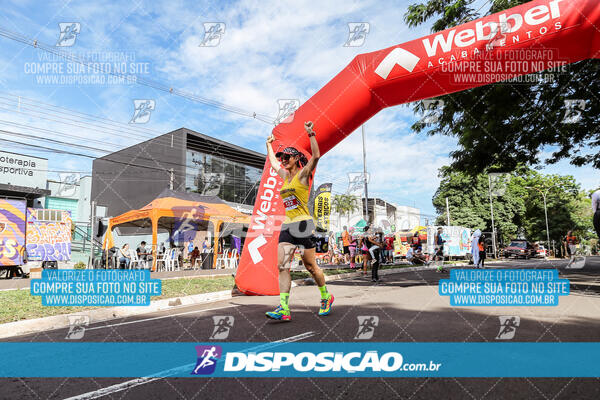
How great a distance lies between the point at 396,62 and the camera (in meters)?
6.88

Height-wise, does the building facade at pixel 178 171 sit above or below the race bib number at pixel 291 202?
above

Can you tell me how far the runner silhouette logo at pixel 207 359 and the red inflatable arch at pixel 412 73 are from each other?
3.32 meters

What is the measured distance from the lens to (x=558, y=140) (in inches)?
511

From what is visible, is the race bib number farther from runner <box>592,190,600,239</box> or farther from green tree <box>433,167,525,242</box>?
green tree <box>433,167,525,242</box>

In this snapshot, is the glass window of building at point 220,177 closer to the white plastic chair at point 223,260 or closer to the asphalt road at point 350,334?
the white plastic chair at point 223,260

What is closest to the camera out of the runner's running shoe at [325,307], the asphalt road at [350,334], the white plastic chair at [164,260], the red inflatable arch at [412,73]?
the asphalt road at [350,334]

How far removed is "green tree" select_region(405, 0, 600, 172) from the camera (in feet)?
36.8

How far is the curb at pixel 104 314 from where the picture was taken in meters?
4.87

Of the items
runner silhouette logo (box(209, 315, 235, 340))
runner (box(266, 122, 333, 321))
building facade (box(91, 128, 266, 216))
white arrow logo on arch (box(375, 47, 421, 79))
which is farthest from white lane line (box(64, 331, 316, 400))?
building facade (box(91, 128, 266, 216))

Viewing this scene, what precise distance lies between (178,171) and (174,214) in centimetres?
1612

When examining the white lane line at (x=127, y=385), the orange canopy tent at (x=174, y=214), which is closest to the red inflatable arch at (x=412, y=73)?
the white lane line at (x=127, y=385)

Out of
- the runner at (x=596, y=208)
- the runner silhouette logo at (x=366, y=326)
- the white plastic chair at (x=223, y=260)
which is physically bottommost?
the white plastic chair at (x=223, y=260)

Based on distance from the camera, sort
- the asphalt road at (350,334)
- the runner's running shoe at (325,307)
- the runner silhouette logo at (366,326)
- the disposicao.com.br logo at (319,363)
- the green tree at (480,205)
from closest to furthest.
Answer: the asphalt road at (350,334) < the disposicao.com.br logo at (319,363) < the runner silhouette logo at (366,326) < the runner's running shoe at (325,307) < the green tree at (480,205)

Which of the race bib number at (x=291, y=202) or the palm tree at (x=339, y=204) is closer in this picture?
the race bib number at (x=291, y=202)
